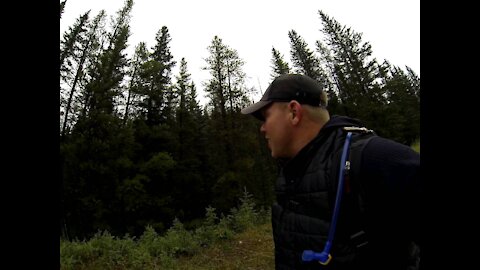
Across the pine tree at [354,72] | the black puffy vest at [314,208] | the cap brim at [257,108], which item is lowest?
the black puffy vest at [314,208]

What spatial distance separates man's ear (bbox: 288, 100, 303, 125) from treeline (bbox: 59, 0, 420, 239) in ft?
70.7

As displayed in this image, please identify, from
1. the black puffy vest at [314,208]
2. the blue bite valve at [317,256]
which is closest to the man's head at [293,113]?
the black puffy vest at [314,208]

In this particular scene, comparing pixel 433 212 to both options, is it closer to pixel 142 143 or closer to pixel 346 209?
pixel 346 209

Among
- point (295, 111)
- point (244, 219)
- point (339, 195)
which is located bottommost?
point (244, 219)

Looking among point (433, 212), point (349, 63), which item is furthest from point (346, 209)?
point (349, 63)

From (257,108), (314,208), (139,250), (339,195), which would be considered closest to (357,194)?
(339,195)

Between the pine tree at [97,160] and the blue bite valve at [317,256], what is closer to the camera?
the blue bite valve at [317,256]

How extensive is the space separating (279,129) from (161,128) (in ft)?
80.1

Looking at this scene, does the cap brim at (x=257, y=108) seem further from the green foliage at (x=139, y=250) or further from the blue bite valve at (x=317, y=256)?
the green foliage at (x=139, y=250)

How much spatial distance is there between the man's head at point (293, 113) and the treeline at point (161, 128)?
21.4 meters

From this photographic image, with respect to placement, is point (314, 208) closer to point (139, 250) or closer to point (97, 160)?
point (139, 250)

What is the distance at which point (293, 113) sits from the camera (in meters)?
2.01

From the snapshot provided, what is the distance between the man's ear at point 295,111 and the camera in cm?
198

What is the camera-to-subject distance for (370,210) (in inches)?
51.8
